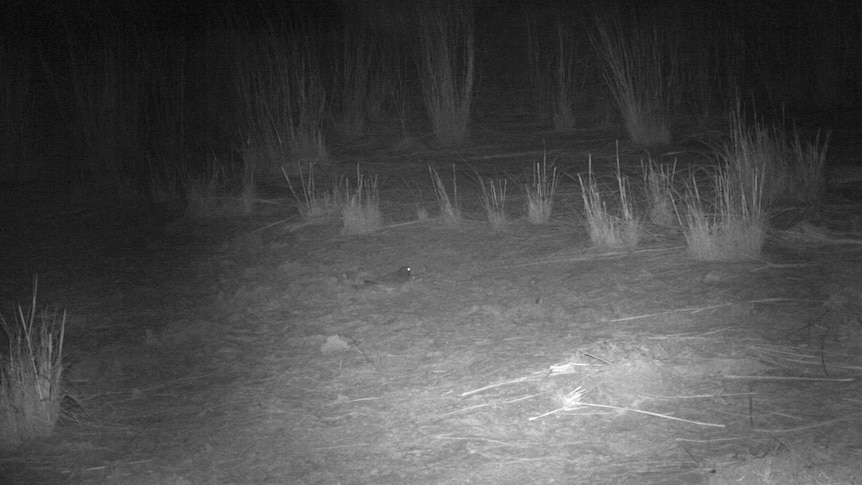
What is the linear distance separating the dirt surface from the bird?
8cm

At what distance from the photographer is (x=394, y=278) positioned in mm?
5598

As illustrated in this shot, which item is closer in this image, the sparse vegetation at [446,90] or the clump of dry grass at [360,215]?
the clump of dry grass at [360,215]

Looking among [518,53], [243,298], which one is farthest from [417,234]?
[518,53]

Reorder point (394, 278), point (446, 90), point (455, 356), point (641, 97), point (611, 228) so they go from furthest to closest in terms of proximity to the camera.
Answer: point (446, 90) < point (641, 97) < point (611, 228) < point (394, 278) < point (455, 356)

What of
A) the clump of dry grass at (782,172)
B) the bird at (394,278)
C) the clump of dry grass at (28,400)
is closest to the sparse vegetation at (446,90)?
the clump of dry grass at (782,172)

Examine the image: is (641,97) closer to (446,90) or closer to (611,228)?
(446,90)

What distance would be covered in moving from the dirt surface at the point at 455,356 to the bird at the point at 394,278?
0.26 ft

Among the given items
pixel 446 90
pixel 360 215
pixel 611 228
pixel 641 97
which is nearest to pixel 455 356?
pixel 611 228

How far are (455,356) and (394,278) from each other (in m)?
1.27

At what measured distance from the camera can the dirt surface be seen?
3428mm

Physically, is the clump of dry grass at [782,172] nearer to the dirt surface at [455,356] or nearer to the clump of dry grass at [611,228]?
the dirt surface at [455,356]

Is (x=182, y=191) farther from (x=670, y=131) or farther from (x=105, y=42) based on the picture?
(x=670, y=131)


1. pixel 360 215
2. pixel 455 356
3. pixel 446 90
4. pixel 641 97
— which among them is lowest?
pixel 455 356

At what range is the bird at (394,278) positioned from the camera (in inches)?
218
